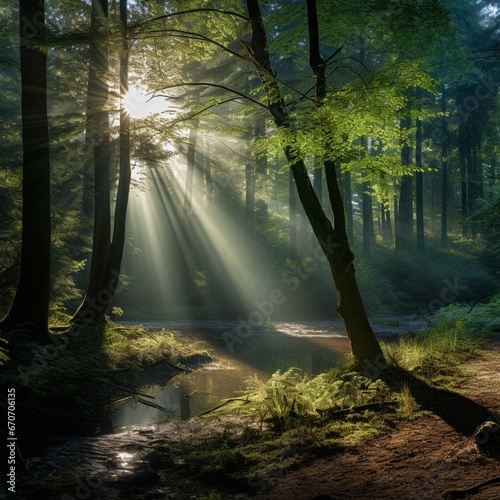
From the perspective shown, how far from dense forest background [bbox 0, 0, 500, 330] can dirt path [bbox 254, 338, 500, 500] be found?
4.25 m

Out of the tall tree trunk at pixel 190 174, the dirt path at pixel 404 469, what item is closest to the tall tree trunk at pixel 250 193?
the tall tree trunk at pixel 190 174

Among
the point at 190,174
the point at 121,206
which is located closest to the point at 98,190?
the point at 121,206

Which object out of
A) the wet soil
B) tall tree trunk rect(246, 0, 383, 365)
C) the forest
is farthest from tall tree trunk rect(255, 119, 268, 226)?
the wet soil

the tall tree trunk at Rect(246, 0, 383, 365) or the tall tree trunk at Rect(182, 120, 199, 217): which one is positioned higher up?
the tall tree trunk at Rect(182, 120, 199, 217)

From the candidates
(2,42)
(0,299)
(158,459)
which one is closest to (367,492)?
(158,459)

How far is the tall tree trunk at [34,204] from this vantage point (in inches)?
379

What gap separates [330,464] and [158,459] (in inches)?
88.6

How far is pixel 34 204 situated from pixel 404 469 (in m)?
8.33

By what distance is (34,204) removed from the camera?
9836mm

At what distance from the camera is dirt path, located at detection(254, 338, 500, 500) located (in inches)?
167

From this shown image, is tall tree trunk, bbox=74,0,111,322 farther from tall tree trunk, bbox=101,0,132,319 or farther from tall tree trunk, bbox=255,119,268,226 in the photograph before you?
tall tree trunk, bbox=255,119,268,226

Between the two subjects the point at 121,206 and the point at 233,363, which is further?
the point at 121,206

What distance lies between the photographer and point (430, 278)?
28844 millimetres

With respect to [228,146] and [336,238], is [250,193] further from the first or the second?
[336,238]
